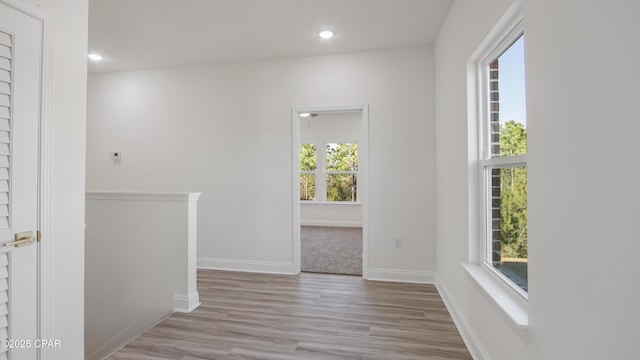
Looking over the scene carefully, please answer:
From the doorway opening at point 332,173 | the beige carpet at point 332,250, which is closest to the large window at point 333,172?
the doorway opening at point 332,173

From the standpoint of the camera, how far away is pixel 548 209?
1.20 m

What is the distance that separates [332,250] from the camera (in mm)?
5004

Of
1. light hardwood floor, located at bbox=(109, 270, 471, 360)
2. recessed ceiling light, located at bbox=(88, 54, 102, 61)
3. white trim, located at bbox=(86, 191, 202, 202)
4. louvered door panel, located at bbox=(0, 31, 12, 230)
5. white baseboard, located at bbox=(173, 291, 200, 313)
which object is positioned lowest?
light hardwood floor, located at bbox=(109, 270, 471, 360)

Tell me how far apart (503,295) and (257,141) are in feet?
10.1

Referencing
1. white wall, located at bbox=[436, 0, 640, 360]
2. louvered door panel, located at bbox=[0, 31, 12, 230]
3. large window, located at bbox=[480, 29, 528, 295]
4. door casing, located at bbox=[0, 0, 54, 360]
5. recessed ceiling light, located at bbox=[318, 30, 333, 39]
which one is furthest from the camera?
recessed ceiling light, located at bbox=[318, 30, 333, 39]

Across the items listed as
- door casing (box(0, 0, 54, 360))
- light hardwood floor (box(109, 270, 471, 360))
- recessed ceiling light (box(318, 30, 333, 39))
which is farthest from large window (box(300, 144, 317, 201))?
door casing (box(0, 0, 54, 360))

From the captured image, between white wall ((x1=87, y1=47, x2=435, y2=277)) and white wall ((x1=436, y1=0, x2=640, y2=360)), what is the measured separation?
1.94 meters

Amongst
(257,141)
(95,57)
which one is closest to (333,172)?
(257,141)

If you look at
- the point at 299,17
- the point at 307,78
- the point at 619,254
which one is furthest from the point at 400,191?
the point at 619,254

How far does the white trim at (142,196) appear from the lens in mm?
2850

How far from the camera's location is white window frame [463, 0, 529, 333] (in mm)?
1792

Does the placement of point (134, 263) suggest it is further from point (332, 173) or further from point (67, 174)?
point (332, 173)

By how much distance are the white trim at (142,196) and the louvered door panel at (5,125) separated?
1.44m

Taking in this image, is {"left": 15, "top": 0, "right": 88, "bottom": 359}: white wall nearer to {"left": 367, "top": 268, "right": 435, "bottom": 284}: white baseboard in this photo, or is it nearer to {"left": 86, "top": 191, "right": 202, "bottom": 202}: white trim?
{"left": 86, "top": 191, "right": 202, "bottom": 202}: white trim
